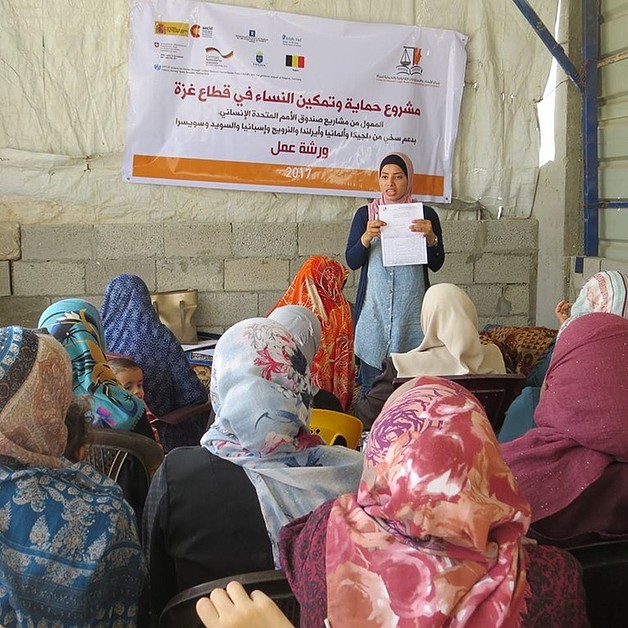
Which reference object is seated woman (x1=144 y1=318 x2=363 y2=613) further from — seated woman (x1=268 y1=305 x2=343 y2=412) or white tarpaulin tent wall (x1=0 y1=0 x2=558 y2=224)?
white tarpaulin tent wall (x1=0 y1=0 x2=558 y2=224)

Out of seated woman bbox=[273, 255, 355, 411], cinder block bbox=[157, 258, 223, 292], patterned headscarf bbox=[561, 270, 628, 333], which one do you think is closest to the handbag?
cinder block bbox=[157, 258, 223, 292]

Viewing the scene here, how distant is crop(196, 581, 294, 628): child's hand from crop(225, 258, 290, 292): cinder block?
12.1 feet

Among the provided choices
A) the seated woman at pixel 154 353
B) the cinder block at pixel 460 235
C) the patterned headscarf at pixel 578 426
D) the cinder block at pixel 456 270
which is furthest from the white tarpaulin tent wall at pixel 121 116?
the patterned headscarf at pixel 578 426

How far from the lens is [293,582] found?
3.54 ft

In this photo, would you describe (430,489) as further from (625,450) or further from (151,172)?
(151,172)

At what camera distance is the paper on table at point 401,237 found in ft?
11.1

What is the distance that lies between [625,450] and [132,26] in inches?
150

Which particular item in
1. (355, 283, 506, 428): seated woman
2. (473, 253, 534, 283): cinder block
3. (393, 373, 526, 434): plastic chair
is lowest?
(393, 373, 526, 434): plastic chair

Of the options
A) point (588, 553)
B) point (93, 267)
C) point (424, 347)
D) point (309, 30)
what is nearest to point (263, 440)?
point (588, 553)

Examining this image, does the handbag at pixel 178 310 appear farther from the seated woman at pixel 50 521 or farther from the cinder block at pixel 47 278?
the seated woman at pixel 50 521

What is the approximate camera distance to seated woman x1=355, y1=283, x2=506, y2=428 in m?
2.63

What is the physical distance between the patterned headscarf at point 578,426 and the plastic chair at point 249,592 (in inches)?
25.3

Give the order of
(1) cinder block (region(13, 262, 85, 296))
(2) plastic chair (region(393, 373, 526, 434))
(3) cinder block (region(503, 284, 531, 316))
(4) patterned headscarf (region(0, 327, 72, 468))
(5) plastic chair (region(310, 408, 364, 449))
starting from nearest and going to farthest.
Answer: (4) patterned headscarf (region(0, 327, 72, 468))
(5) plastic chair (region(310, 408, 364, 449))
(2) plastic chair (region(393, 373, 526, 434))
(1) cinder block (region(13, 262, 85, 296))
(3) cinder block (region(503, 284, 531, 316))

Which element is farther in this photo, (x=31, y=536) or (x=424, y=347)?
(x=424, y=347)
